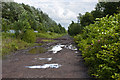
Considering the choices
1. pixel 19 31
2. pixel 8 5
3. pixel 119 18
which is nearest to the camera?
pixel 119 18

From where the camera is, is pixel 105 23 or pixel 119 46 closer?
pixel 119 46

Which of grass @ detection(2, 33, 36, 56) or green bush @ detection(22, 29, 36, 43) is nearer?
grass @ detection(2, 33, 36, 56)

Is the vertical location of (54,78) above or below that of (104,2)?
below

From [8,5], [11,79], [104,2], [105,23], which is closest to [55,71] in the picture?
[11,79]

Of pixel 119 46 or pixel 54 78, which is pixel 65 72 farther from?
pixel 119 46

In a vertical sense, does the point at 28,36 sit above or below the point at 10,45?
above

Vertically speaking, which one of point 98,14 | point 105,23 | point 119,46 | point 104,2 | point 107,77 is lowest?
point 107,77

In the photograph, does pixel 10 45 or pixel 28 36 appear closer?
pixel 10 45

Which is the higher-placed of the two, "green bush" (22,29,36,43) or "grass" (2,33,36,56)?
"green bush" (22,29,36,43)

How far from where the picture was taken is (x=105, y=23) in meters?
7.09

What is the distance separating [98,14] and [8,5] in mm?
29694

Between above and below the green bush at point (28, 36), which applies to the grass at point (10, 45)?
below

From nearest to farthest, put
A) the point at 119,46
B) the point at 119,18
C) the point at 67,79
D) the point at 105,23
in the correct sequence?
the point at 119,46 < the point at 67,79 < the point at 119,18 < the point at 105,23

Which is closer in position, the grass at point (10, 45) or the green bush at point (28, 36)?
the grass at point (10, 45)
